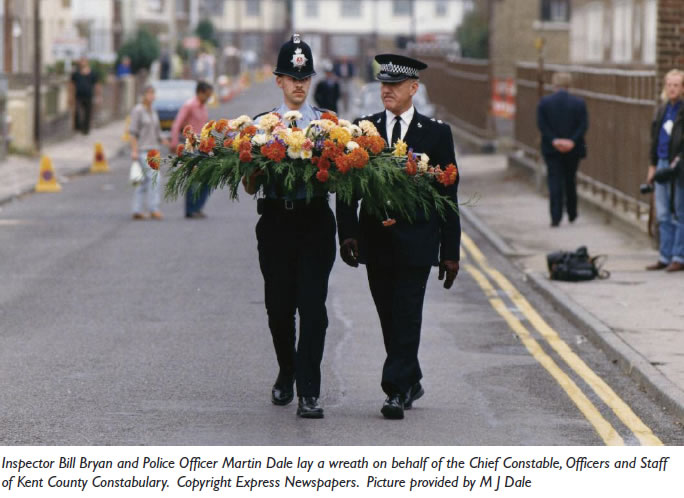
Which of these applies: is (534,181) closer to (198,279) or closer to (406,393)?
(198,279)

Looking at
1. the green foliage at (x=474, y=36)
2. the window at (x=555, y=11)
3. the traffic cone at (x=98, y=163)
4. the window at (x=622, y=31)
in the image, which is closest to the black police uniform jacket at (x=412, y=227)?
the traffic cone at (x=98, y=163)

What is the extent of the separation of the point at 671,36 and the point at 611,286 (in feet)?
13.0

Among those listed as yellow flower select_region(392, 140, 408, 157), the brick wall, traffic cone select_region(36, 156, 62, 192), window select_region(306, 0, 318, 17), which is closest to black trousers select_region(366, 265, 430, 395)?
yellow flower select_region(392, 140, 408, 157)

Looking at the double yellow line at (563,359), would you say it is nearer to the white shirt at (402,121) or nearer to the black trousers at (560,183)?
the white shirt at (402,121)

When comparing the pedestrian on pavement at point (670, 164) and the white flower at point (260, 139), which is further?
the pedestrian on pavement at point (670, 164)

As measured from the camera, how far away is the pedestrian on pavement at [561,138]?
2089 centimetres

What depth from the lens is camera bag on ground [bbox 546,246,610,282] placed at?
15398 millimetres

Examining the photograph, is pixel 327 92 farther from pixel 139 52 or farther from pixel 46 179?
pixel 139 52

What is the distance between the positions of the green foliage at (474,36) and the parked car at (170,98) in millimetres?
33748

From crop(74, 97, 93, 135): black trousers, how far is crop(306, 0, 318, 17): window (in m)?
107

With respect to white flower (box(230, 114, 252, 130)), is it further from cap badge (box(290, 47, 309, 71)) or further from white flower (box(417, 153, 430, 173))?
white flower (box(417, 153, 430, 173))

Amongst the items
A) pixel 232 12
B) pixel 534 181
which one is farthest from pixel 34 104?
pixel 232 12

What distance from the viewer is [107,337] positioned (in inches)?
486

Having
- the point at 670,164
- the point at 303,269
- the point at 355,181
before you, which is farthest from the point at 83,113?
the point at 355,181
